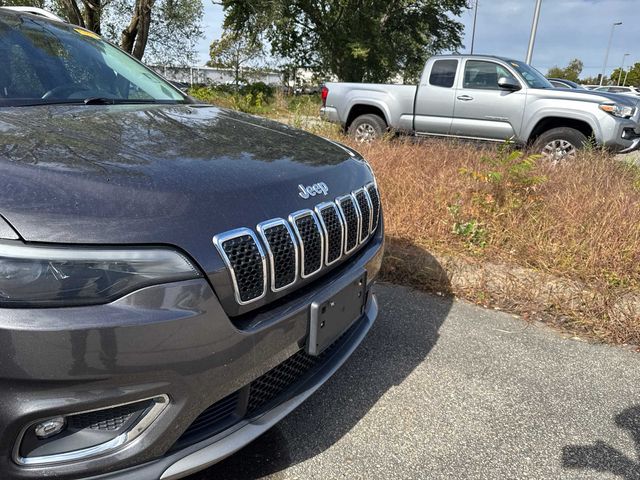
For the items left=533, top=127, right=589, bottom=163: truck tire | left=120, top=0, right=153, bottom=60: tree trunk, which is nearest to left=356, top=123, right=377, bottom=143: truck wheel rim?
left=533, top=127, right=589, bottom=163: truck tire

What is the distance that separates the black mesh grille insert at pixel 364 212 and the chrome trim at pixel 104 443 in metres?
1.10

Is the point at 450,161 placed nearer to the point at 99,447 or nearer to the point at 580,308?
the point at 580,308

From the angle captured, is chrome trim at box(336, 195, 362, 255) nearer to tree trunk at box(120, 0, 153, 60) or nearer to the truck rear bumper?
the truck rear bumper

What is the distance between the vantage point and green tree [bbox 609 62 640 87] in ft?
196

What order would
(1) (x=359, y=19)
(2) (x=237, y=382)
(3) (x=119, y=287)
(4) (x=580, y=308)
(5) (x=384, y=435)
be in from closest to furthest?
(3) (x=119, y=287)
(2) (x=237, y=382)
(5) (x=384, y=435)
(4) (x=580, y=308)
(1) (x=359, y=19)

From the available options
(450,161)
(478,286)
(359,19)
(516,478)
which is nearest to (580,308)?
(478,286)

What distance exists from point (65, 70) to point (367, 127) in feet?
20.4

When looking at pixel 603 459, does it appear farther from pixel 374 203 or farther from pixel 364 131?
pixel 364 131

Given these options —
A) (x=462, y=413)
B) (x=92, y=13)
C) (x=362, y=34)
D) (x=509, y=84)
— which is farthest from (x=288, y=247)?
(x=362, y=34)

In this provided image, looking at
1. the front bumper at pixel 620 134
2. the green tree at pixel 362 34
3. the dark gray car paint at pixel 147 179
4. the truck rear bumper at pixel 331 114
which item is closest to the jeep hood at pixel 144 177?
the dark gray car paint at pixel 147 179

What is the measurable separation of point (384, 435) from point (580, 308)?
1859 millimetres

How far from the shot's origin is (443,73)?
26.4ft

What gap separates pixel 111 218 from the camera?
4.07 feet

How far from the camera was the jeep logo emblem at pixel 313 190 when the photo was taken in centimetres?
171
